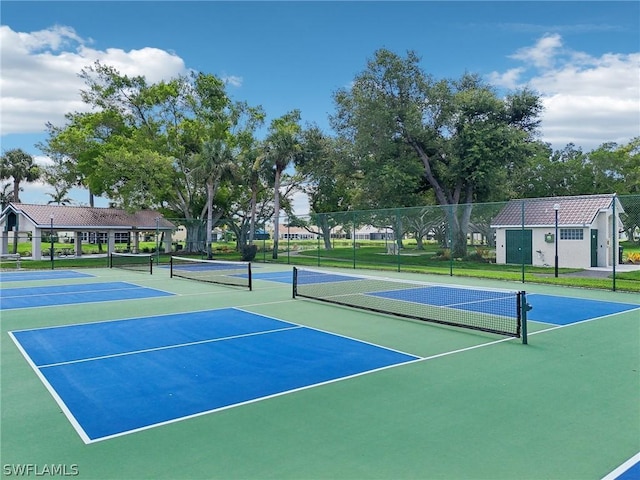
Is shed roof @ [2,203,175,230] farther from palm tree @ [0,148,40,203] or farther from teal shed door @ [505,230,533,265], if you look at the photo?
teal shed door @ [505,230,533,265]

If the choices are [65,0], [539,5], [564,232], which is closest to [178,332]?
[65,0]

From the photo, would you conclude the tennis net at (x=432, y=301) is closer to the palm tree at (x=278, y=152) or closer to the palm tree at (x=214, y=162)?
Result: the palm tree at (x=278, y=152)

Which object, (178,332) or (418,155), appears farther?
(418,155)

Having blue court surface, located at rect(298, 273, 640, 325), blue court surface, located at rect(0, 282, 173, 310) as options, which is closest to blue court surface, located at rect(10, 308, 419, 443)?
blue court surface, located at rect(298, 273, 640, 325)

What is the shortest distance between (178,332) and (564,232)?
20.6 meters

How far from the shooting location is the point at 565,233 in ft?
76.8

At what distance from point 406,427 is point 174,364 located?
3.60 metres

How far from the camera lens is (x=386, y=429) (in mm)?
4535

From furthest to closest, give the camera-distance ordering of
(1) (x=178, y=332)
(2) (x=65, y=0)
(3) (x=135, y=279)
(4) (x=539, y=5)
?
1. (3) (x=135, y=279)
2. (4) (x=539, y=5)
3. (2) (x=65, y=0)
4. (1) (x=178, y=332)

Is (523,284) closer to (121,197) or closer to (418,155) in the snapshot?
(418,155)

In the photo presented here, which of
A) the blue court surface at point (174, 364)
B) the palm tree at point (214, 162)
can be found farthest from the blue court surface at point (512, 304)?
the palm tree at point (214, 162)

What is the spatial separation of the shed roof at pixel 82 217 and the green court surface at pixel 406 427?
86.5ft

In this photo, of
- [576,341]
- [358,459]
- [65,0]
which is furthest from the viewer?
[65,0]

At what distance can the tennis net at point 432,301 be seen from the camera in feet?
29.8
